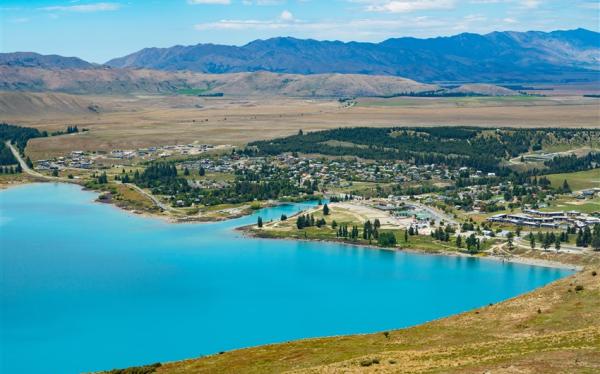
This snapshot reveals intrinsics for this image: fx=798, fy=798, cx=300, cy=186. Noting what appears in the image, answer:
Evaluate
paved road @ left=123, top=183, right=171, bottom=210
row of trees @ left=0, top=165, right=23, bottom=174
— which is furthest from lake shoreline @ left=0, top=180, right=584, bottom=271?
row of trees @ left=0, top=165, right=23, bottom=174

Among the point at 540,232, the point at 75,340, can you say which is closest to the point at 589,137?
the point at 540,232

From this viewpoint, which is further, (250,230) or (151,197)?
(151,197)

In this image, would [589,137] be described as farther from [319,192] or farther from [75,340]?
[75,340]

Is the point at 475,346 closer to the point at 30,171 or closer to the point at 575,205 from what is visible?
the point at 575,205

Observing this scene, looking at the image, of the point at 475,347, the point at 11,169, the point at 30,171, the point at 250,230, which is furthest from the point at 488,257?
the point at 30,171

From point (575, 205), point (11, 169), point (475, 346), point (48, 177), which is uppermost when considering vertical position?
point (475, 346)

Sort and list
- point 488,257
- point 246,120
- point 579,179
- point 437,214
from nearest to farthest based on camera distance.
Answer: point 488,257, point 437,214, point 579,179, point 246,120
